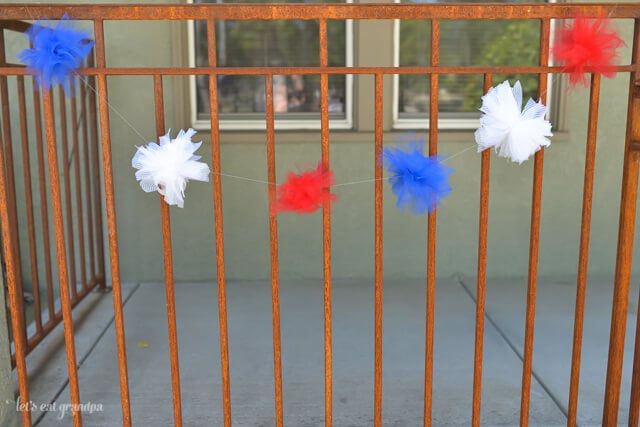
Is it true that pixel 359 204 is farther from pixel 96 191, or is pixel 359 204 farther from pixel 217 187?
pixel 217 187

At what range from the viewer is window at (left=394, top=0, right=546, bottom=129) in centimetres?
449

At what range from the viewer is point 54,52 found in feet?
6.72

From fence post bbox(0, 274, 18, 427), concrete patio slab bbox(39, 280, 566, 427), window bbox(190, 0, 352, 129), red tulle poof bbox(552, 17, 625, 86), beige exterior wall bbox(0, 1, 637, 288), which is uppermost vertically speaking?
window bbox(190, 0, 352, 129)

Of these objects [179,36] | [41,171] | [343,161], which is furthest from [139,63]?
[343,161]

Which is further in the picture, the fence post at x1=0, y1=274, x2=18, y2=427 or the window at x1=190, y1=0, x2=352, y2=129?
the window at x1=190, y1=0, x2=352, y2=129

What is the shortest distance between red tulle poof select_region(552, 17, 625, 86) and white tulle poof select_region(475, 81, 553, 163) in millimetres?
181

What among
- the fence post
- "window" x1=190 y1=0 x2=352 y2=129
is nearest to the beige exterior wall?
"window" x1=190 y1=0 x2=352 y2=129

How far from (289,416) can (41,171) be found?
1.90m

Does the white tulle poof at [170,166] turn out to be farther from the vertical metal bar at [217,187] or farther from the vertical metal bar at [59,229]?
the vertical metal bar at [59,229]

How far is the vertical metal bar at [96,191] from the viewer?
13.3ft

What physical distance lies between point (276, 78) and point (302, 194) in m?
2.62

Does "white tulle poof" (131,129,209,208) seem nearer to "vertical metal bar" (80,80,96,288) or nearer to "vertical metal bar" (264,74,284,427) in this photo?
"vertical metal bar" (264,74,284,427)

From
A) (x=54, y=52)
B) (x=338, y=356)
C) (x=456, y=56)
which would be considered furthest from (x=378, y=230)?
(x=456, y=56)

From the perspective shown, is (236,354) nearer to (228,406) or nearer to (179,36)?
(228,406)
